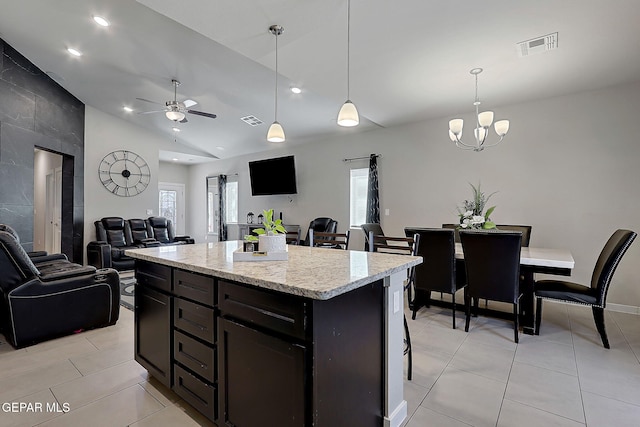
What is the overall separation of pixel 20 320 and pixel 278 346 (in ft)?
9.07

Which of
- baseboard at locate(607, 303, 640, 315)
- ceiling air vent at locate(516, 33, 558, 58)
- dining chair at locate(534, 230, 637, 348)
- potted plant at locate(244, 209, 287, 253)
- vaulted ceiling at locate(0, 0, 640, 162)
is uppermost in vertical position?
vaulted ceiling at locate(0, 0, 640, 162)

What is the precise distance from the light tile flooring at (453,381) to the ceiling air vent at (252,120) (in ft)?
13.7

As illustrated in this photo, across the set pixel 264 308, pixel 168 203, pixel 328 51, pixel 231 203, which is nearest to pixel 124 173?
pixel 231 203

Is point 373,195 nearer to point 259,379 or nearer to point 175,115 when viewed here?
point 175,115

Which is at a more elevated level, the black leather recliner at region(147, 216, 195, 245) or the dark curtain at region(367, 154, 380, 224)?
the dark curtain at region(367, 154, 380, 224)

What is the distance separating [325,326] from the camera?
1236 mm

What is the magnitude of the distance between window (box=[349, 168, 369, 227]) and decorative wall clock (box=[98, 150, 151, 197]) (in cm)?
482

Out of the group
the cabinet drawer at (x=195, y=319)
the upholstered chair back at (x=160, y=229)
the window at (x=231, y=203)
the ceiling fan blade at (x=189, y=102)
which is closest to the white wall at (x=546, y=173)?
the ceiling fan blade at (x=189, y=102)

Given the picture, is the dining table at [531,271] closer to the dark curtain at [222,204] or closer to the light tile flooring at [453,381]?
the light tile flooring at [453,381]

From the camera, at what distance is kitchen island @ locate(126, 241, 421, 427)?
122 centimetres

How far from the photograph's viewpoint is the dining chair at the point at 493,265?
9.12 ft

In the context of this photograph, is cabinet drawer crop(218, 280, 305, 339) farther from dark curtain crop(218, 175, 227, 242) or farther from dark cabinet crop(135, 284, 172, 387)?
dark curtain crop(218, 175, 227, 242)

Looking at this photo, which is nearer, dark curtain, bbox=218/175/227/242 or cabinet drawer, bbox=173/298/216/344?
cabinet drawer, bbox=173/298/216/344

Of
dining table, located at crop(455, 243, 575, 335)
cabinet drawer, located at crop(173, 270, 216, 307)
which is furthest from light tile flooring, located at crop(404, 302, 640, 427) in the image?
cabinet drawer, located at crop(173, 270, 216, 307)
